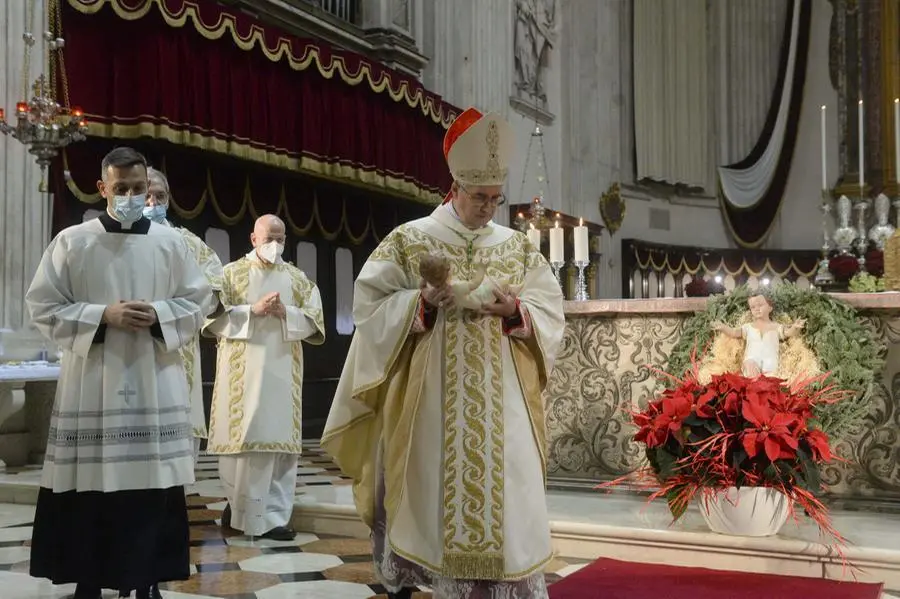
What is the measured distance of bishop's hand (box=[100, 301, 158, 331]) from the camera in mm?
3455

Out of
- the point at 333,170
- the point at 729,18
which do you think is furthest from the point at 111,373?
the point at 729,18

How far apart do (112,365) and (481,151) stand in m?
1.45

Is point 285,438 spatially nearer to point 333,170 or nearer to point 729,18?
point 333,170

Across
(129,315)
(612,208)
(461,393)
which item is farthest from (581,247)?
(612,208)

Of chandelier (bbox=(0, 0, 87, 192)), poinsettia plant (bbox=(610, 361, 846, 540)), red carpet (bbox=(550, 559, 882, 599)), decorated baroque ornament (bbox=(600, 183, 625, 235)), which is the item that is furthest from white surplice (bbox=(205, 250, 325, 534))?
decorated baroque ornament (bbox=(600, 183, 625, 235))

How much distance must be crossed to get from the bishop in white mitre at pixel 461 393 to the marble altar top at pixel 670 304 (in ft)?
8.08

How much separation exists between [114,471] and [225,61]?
5.51m

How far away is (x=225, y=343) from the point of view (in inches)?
215

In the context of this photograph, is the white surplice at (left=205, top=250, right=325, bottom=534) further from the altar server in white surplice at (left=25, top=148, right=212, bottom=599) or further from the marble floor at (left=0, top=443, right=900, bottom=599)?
the altar server in white surplice at (left=25, top=148, right=212, bottom=599)

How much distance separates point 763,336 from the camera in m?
5.26

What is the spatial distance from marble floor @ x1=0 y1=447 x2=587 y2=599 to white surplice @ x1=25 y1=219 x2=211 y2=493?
69cm

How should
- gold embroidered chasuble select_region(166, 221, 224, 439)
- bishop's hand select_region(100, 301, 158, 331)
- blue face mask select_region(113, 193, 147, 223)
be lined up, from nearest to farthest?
1. bishop's hand select_region(100, 301, 158, 331)
2. blue face mask select_region(113, 193, 147, 223)
3. gold embroidered chasuble select_region(166, 221, 224, 439)

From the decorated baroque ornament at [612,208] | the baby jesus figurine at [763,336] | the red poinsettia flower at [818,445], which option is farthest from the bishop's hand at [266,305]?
the decorated baroque ornament at [612,208]

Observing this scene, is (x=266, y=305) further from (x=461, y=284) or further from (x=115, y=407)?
(x=461, y=284)
